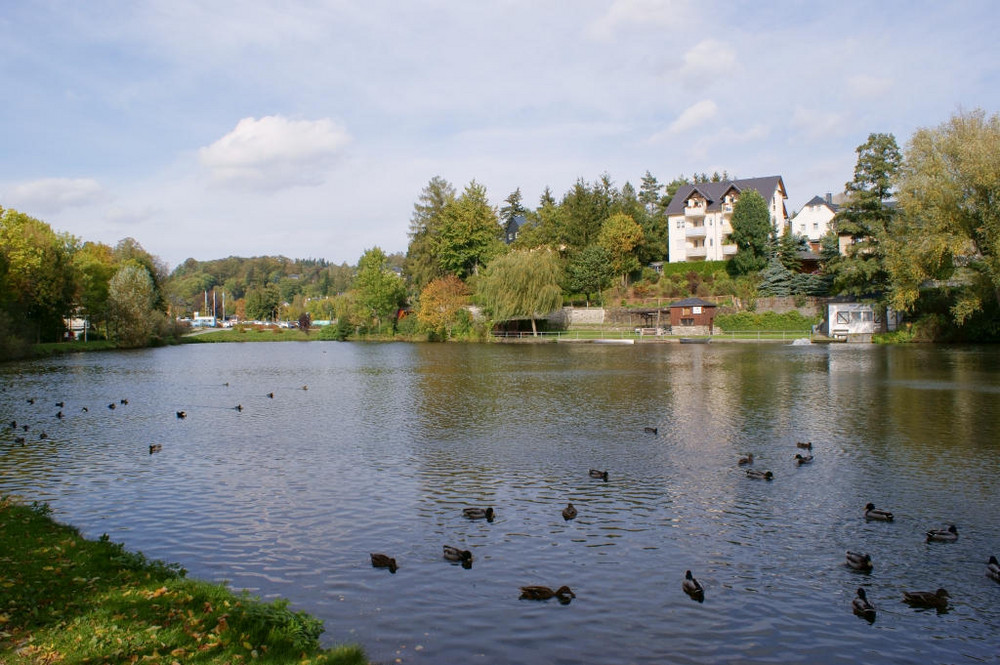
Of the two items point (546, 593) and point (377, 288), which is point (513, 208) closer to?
point (377, 288)

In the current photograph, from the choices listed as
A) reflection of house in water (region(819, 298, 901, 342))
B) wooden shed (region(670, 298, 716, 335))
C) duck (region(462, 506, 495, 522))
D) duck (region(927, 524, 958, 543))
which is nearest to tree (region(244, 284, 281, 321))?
wooden shed (region(670, 298, 716, 335))

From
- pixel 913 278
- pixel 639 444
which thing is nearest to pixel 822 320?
pixel 913 278

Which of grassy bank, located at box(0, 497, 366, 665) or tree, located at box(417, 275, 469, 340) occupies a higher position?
tree, located at box(417, 275, 469, 340)

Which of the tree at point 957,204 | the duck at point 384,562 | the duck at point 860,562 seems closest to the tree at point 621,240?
the tree at point 957,204

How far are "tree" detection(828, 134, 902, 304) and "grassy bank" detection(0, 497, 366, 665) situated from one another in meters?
71.1

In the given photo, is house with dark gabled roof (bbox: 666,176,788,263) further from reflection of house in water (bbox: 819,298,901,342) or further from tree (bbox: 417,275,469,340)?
tree (bbox: 417,275,469,340)

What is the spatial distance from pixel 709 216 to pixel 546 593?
94.3 metres

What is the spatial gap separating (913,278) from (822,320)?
21.5 meters

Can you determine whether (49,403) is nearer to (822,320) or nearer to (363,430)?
(363,430)

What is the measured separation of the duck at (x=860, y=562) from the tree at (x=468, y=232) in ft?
289

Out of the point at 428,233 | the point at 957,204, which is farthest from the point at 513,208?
the point at 957,204

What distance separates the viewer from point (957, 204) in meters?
50.3

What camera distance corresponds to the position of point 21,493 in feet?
53.2

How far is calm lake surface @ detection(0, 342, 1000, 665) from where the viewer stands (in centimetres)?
980
